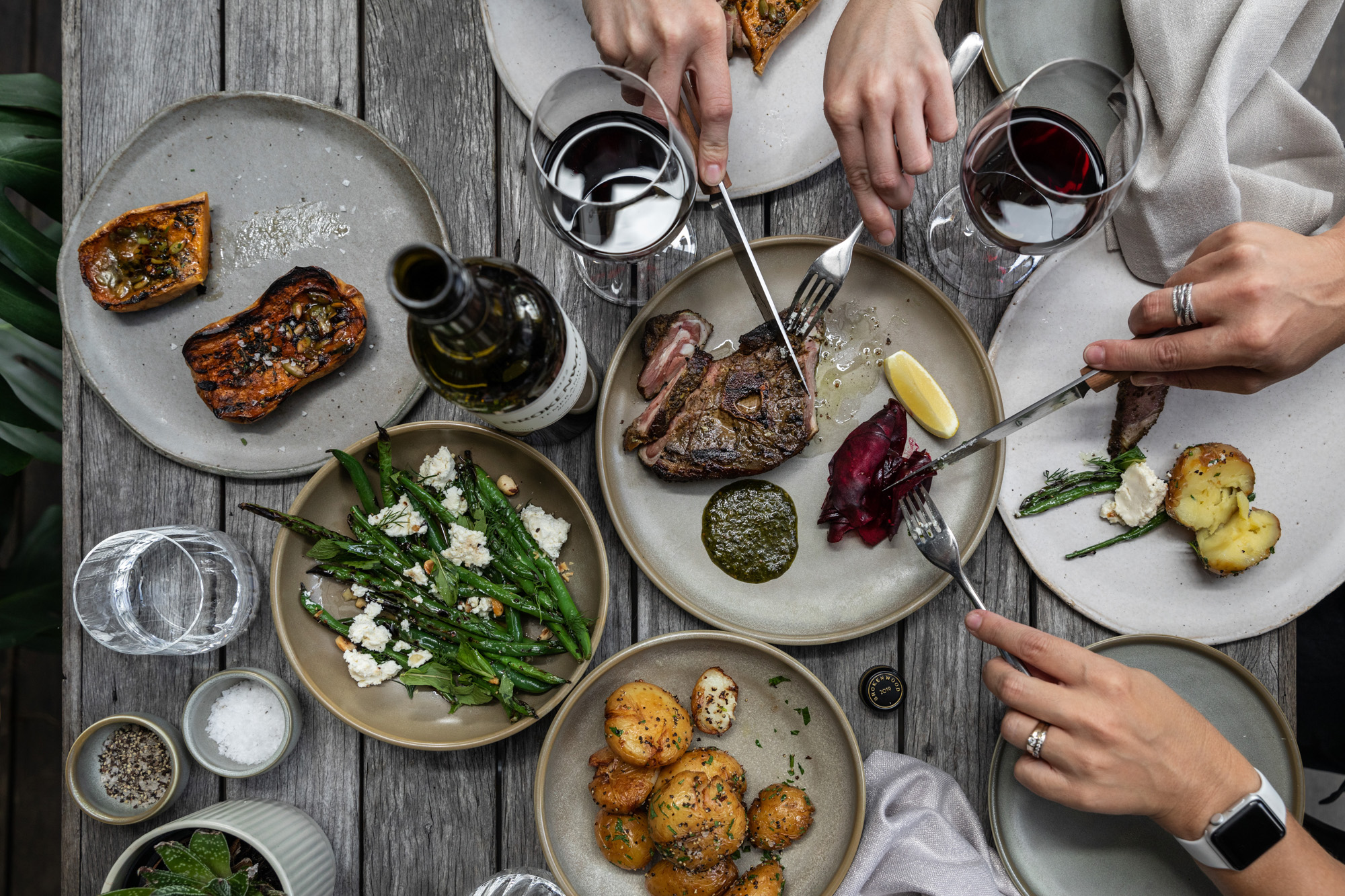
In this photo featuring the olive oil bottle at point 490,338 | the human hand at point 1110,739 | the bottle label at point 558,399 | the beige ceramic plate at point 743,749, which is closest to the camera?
the olive oil bottle at point 490,338

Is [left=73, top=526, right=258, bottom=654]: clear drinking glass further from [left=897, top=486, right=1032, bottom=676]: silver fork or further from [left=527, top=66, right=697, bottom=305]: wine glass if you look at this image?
[left=897, top=486, right=1032, bottom=676]: silver fork

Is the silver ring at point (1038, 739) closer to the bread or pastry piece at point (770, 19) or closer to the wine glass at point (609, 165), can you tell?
the wine glass at point (609, 165)

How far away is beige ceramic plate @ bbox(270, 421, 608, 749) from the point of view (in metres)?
2.05

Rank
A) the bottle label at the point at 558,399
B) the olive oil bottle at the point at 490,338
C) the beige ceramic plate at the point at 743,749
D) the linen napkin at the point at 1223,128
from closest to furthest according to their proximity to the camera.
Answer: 1. the olive oil bottle at the point at 490,338
2. the bottle label at the point at 558,399
3. the linen napkin at the point at 1223,128
4. the beige ceramic plate at the point at 743,749

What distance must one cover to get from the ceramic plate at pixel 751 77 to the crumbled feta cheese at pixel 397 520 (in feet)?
3.87

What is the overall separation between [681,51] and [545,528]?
1.26m

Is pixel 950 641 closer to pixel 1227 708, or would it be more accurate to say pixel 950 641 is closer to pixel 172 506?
pixel 1227 708

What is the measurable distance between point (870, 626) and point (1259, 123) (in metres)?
1.74

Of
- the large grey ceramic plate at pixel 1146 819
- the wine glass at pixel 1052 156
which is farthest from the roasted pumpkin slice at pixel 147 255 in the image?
the large grey ceramic plate at pixel 1146 819

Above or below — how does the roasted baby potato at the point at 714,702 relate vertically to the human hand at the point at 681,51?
below

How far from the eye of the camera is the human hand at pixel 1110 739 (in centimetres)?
181

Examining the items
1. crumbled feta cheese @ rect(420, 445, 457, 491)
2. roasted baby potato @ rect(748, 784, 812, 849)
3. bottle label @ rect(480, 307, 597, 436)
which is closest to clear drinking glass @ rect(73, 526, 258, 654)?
crumbled feta cheese @ rect(420, 445, 457, 491)

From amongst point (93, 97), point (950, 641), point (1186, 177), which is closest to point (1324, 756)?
point (950, 641)

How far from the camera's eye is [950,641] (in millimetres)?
2236
